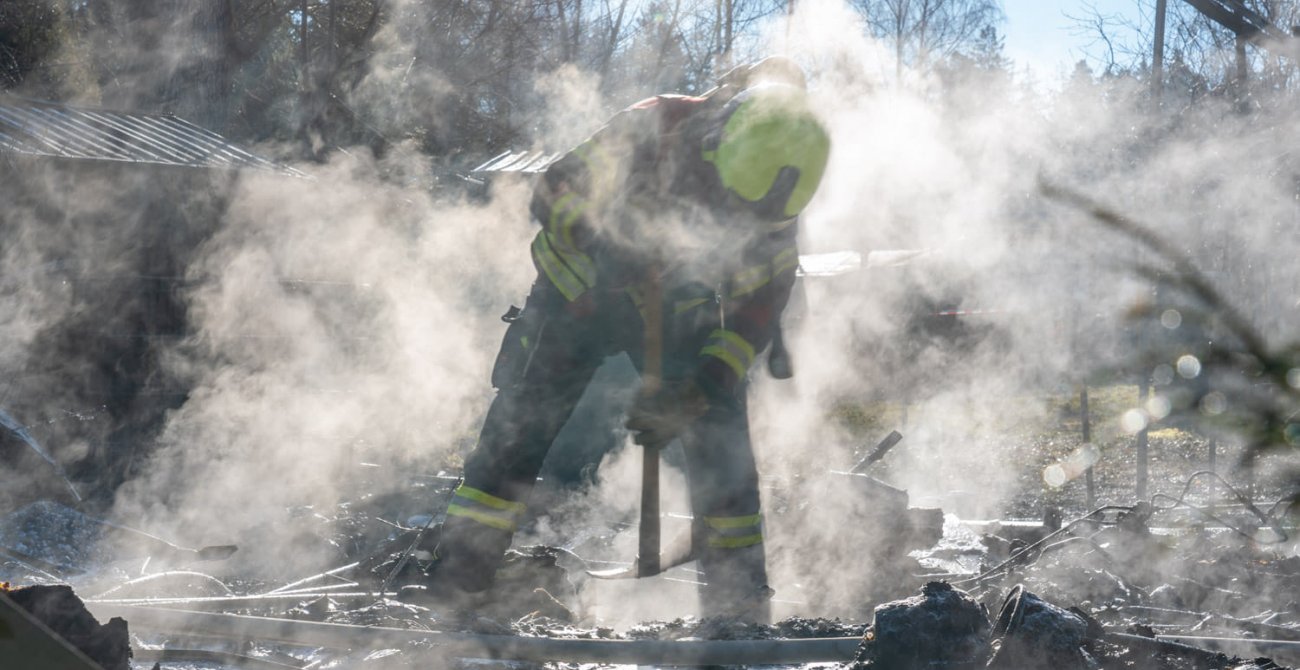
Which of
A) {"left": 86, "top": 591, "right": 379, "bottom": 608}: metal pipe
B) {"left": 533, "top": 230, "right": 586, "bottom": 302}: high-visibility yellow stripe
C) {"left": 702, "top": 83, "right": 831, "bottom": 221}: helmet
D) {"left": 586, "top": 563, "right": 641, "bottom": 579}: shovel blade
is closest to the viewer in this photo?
{"left": 86, "top": 591, "right": 379, "bottom": 608}: metal pipe

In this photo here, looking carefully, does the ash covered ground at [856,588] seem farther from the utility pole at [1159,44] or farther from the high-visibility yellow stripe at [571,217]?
the utility pole at [1159,44]

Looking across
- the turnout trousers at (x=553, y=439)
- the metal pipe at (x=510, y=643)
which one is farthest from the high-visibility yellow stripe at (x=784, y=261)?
the metal pipe at (x=510, y=643)

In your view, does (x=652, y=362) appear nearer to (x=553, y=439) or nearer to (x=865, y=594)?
(x=553, y=439)

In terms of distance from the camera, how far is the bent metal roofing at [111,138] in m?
7.60

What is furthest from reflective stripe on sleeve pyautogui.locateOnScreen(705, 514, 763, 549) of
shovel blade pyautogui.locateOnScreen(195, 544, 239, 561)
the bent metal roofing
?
the bent metal roofing

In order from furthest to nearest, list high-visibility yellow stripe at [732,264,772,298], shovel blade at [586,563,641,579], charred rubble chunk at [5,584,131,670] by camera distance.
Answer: shovel blade at [586,563,641,579], high-visibility yellow stripe at [732,264,772,298], charred rubble chunk at [5,584,131,670]

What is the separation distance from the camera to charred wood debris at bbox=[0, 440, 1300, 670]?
290 cm

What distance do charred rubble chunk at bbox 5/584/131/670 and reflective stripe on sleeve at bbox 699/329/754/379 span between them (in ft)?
7.62

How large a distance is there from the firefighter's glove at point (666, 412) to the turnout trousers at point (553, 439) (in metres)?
0.08

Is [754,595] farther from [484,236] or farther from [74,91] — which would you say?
[74,91]

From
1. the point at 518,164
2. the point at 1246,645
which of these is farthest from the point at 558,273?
the point at 518,164

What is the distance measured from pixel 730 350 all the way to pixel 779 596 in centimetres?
105

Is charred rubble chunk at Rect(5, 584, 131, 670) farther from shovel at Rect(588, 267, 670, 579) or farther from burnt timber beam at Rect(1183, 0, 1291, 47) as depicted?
burnt timber beam at Rect(1183, 0, 1291, 47)

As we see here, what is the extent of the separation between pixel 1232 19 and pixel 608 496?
4.26 m
